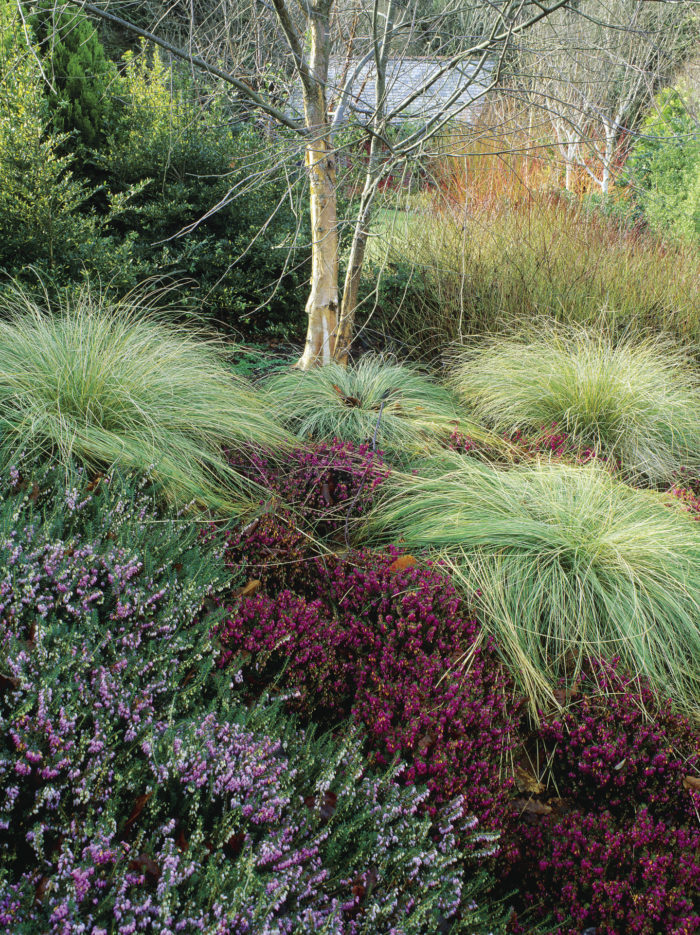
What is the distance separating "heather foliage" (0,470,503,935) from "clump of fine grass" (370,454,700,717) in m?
0.81

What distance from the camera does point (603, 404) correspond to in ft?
12.8

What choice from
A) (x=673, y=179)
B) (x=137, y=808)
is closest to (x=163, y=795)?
(x=137, y=808)

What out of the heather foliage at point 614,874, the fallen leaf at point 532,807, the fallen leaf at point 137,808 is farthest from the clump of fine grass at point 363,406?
the fallen leaf at point 137,808

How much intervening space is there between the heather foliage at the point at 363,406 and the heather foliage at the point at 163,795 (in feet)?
6.01

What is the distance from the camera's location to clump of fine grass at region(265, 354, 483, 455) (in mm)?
3633

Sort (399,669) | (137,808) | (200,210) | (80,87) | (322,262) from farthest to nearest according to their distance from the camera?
1. (80,87)
2. (200,210)
3. (322,262)
4. (399,669)
5. (137,808)

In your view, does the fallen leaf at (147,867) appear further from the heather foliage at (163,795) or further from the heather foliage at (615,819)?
the heather foliage at (615,819)

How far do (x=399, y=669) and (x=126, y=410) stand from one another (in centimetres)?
177

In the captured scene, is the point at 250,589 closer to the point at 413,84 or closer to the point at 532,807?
the point at 532,807

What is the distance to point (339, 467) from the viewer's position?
117 inches

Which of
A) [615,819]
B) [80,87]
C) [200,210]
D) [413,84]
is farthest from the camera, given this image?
[80,87]

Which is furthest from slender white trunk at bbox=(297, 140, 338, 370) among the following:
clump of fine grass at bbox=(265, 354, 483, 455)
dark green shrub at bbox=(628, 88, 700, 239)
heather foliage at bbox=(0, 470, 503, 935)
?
dark green shrub at bbox=(628, 88, 700, 239)

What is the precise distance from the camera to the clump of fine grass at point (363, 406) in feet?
11.9

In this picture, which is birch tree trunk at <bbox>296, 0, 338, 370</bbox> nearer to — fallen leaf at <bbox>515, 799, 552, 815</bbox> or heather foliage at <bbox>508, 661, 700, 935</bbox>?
heather foliage at <bbox>508, 661, 700, 935</bbox>
